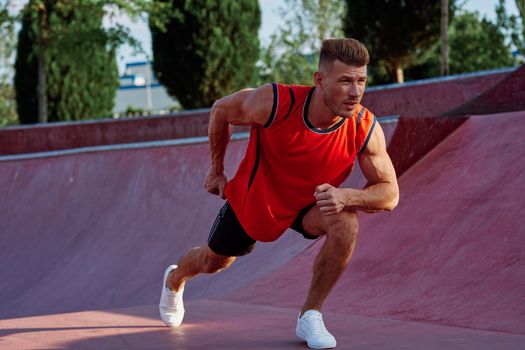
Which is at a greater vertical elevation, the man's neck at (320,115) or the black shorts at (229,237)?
the man's neck at (320,115)

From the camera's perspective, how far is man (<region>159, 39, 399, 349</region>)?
4.61m

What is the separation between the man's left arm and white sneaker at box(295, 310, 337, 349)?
63 cm

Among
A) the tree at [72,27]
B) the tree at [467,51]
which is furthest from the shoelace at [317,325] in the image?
the tree at [467,51]

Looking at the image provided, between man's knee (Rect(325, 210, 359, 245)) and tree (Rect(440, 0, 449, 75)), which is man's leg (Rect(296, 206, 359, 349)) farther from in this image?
tree (Rect(440, 0, 449, 75))

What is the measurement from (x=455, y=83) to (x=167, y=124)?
667 cm

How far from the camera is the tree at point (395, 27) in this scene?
23.4 metres

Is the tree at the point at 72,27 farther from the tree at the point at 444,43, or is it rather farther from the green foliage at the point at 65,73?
the tree at the point at 444,43

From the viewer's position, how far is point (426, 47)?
80.0ft

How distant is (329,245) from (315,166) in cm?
44

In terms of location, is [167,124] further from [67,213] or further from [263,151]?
[263,151]

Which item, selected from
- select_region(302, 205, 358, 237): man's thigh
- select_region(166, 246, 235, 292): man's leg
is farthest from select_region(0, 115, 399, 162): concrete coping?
select_region(302, 205, 358, 237): man's thigh

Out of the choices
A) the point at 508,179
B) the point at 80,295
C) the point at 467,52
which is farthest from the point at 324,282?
the point at 467,52

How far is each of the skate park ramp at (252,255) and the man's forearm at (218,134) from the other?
1.06m

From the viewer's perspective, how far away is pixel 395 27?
2366 cm
